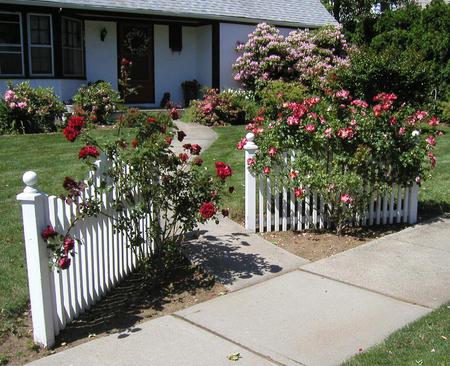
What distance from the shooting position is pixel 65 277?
3986 millimetres

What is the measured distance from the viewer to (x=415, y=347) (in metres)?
3.64

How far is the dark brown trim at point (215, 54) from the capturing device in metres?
18.3

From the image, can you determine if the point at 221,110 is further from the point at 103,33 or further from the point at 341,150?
the point at 341,150

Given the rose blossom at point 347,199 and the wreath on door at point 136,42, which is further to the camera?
the wreath on door at point 136,42

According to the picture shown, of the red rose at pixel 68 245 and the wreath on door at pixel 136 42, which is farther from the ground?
the wreath on door at pixel 136 42

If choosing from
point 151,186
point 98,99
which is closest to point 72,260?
point 151,186

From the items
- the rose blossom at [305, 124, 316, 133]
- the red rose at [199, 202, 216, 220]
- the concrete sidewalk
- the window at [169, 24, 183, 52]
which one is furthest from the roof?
the red rose at [199, 202, 216, 220]

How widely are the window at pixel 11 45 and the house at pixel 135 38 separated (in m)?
0.02

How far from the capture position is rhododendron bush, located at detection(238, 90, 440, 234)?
604 centimetres

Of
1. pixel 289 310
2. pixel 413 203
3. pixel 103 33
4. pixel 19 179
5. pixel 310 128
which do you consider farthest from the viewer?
pixel 103 33

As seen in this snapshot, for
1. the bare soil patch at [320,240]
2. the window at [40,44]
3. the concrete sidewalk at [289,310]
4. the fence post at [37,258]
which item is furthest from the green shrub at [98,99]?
the fence post at [37,258]

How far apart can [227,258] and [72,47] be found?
1288cm

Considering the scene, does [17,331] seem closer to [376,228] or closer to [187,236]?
[187,236]

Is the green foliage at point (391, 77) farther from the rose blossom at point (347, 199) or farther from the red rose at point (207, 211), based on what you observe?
the red rose at point (207, 211)
